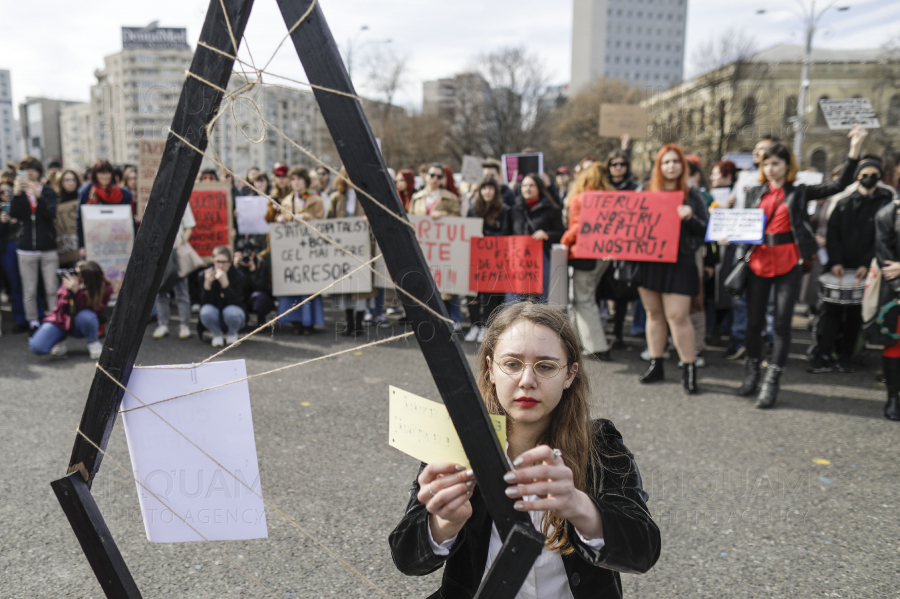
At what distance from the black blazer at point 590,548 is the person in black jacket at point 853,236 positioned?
4.86m

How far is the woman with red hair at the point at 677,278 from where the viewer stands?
4.95 metres

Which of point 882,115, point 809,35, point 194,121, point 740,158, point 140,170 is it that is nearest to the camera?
point 194,121

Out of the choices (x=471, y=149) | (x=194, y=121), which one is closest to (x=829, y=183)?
(x=194, y=121)

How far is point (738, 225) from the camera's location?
492cm

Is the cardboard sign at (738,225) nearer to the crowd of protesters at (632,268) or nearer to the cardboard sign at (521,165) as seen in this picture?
the crowd of protesters at (632,268)

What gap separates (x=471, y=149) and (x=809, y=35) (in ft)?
105

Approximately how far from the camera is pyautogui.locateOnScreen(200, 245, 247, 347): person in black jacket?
6543 millimetres

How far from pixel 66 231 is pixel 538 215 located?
5747 mm

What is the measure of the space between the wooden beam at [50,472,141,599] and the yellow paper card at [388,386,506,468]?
32.6 inches

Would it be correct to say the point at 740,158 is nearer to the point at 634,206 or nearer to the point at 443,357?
the point at 634,206

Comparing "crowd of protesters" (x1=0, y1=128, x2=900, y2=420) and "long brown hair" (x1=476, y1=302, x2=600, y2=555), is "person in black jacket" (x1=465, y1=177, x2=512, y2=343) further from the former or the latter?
"long brown hair" (x1=476, y1=302, x2=600, y2=555)

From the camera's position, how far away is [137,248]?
4.62ft

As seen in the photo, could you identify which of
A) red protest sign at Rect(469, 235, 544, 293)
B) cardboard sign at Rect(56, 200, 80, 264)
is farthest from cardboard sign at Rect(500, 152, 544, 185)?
cardboard sign at Rect(56, 200, 80, 264)

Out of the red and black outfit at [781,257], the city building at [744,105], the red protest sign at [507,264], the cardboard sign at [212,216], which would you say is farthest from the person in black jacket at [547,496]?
the city building at [744,105]
